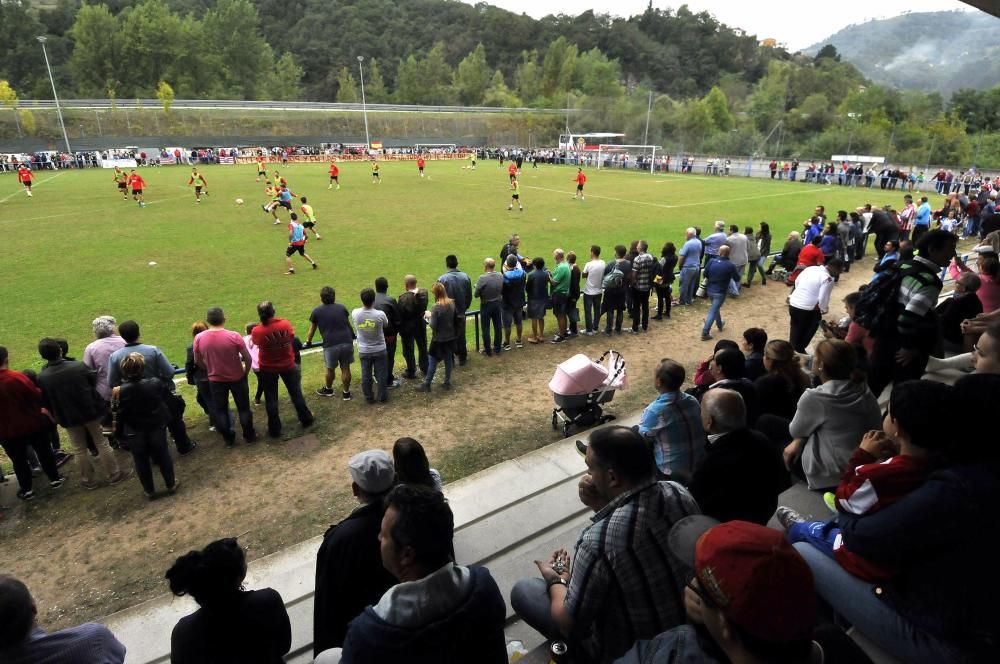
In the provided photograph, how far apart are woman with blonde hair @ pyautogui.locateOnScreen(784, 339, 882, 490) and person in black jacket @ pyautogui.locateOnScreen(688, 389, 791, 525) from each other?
872mm

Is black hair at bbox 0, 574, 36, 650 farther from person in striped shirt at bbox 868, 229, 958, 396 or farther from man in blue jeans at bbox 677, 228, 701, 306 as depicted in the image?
man in blue jeans at bbox 677, 228, 701, 306

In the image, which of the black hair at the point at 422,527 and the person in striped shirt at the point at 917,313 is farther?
the person in striped shirt at the point at 917,313

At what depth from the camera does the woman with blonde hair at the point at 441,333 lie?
8211 millimetres

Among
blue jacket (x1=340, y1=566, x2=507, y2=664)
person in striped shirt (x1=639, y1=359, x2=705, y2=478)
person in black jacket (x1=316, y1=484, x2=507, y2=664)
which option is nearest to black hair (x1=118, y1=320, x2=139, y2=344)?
person in black jacket (x1=316, y1=484, x2=507, y2=664)

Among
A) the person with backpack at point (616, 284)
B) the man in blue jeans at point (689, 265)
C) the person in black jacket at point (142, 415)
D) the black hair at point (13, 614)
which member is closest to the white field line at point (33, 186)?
the person in black jacket at point (142, 415)

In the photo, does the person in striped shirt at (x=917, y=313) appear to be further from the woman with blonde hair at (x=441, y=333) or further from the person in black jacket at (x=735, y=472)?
Answer: the woman with blonde hair at (x=441, y=333)

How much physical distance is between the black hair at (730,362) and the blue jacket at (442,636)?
3.25 metres

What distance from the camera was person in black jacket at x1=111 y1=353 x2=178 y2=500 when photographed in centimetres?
559

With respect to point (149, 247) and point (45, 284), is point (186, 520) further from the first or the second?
point (149, 247)

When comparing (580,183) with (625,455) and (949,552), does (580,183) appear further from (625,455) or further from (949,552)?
(949,552)

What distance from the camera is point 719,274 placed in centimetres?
1036

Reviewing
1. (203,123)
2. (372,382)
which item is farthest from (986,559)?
(203,123)

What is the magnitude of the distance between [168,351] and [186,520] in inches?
210

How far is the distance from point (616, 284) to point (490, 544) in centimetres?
675
